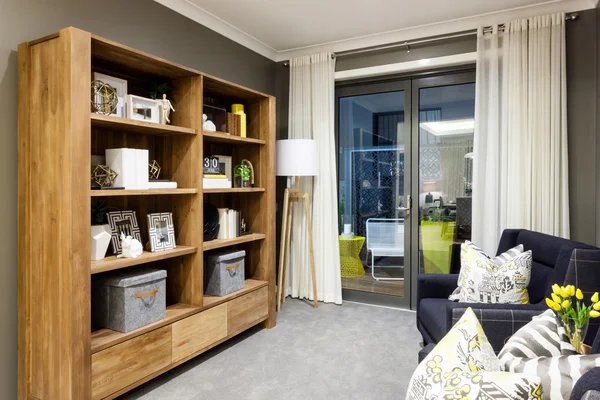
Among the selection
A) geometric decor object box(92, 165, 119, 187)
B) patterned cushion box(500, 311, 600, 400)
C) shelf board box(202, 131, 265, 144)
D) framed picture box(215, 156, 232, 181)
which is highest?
shelf board box(202, 131, 265, 144)

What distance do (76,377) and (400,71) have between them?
11.3ft

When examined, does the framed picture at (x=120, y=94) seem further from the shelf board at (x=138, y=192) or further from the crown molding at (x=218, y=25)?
the crown molding at (x=218, y=25)

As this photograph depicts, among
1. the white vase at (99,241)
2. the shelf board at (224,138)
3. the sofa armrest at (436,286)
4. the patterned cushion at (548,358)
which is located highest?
the shelf board at (224,138)

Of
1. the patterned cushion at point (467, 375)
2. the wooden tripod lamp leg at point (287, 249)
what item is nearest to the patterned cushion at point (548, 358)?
the patterned cushion at point (467, 375)

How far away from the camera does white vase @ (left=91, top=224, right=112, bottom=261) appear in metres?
2.24

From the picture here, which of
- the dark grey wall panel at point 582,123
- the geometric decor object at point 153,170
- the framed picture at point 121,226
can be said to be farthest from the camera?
the dark grey wall panel at point 582,123

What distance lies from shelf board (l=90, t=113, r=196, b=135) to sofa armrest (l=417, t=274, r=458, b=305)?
1.89 m

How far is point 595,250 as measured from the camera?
6.42 ft

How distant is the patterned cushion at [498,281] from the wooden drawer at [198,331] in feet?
5.34

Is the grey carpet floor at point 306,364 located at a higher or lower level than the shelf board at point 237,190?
lower

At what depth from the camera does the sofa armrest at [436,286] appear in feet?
9.36

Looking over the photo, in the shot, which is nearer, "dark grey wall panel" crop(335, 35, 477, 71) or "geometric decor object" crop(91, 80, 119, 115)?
"geometric decor object" crop(91, 80, 119, 115)

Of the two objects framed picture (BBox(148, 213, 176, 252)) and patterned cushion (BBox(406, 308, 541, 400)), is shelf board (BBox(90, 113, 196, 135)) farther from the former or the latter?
patterned cushion (BBox(406, 308, 541, 400))

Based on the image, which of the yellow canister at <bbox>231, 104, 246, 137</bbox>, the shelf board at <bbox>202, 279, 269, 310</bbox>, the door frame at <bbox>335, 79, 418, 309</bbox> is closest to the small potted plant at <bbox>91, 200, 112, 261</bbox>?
the shelf board at <bbox>202, 279, 269, 310</bbox>
